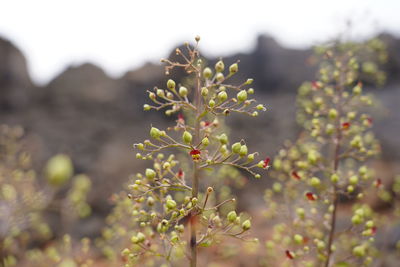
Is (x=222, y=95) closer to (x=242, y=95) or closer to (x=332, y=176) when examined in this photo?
(x=242, y=95)

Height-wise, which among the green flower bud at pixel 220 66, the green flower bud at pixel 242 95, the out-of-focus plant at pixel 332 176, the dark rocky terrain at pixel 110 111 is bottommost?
the dark rocky terrain at pixel 110 111

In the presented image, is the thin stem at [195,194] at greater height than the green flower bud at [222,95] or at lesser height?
lesser

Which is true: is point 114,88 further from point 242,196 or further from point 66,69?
point 242,196

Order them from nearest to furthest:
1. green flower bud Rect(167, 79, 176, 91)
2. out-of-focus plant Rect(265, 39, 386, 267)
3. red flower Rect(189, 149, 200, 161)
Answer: red flower Rect(189, 149, 200, 161) → green flower bud Rect(167, 79, 176, 91) → out-of-focus plant Rect(265, 39, 386, 267)

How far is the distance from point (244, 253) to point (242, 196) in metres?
4.35

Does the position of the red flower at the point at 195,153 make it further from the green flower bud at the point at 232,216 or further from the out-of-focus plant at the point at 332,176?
the out-of-focus plant at the point at 332,176

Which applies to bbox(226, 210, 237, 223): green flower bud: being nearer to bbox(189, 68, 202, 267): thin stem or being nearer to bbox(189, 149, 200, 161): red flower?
bbox(189, 68, 202, 267): thin stem

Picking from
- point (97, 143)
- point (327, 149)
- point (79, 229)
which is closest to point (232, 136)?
point (327, 149)

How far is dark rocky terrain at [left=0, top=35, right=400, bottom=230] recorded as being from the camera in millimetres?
13648

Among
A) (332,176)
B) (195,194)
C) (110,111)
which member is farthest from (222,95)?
(110,111)

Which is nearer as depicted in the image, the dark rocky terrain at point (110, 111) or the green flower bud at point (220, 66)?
the green flower bud at point (220, 66)

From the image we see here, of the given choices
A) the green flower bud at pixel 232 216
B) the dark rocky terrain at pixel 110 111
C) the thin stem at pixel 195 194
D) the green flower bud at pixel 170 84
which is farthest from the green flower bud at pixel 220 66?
the dark rocky terrain at pixel 110 111

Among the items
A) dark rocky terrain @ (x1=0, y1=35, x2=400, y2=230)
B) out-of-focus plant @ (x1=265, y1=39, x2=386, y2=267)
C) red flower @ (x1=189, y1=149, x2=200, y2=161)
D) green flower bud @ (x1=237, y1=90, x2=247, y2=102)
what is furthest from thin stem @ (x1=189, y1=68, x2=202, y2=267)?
dark rocky terrain @ (x1=0, y1=35, x2=400, y2=230)

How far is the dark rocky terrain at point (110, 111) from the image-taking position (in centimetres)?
1365
